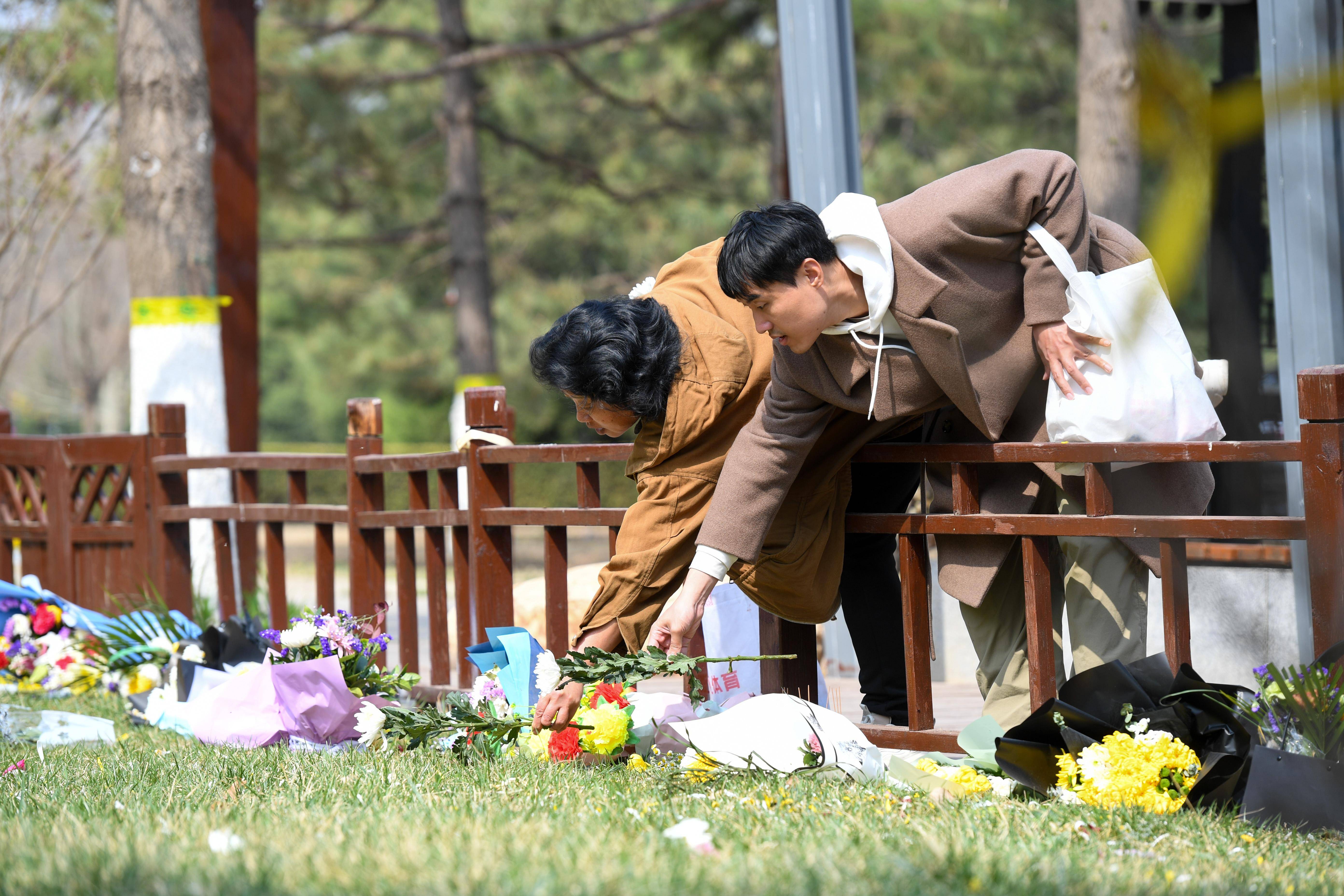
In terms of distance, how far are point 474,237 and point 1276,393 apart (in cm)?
997

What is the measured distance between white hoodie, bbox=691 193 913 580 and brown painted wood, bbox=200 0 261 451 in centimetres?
523

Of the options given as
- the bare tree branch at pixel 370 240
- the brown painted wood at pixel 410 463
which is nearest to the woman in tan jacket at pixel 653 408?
the brown painted wood at pixel 410 463

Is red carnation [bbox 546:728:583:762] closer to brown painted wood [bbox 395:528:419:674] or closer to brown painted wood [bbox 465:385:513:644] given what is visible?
brown painted wood [bbox 465:385:513:644]

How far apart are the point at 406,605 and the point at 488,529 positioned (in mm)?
525

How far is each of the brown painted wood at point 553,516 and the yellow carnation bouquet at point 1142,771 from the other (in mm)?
1423

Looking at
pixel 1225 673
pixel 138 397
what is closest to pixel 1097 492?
pixel 1225 673

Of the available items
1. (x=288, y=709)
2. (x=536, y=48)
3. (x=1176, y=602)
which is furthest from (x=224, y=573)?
(x=536, y=48)

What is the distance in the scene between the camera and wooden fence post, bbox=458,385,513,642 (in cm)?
388

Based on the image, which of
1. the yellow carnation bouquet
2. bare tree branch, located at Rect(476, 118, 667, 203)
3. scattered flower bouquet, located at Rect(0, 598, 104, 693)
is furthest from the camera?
bare tree branch, located at Rect(476, 118, 667, 203)

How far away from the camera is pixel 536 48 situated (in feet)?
45.4

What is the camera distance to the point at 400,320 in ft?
65.9

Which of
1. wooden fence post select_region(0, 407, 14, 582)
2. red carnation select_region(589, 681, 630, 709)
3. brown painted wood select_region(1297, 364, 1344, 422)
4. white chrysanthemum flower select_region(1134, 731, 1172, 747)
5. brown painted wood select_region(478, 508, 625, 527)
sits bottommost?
white chrysanthemum flower select_region(1134, 731, 1172, 747)

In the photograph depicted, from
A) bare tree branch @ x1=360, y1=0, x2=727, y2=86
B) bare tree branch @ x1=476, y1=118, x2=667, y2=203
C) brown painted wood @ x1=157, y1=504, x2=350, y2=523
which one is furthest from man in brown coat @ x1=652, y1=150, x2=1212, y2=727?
bare tree branch @ x1=476, y1=118, x2=667, y2=203

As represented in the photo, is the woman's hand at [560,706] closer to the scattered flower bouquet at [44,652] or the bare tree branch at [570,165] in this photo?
the scattered flower bouquet at [44,652]
